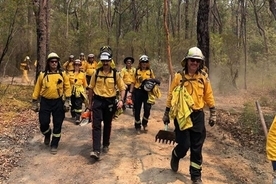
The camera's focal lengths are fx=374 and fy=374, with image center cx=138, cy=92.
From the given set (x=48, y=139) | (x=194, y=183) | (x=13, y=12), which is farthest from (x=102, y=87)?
(x=13, y=12)

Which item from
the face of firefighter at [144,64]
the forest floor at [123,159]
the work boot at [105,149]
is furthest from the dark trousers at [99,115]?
the face of firefighter at [144,64]

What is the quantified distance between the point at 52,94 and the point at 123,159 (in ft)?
6.91

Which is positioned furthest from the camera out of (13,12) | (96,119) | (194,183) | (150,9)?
(150,9)

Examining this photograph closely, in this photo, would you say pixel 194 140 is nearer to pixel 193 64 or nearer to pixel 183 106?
pixel 183 106

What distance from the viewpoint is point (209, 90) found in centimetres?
628

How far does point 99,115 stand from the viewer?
24.9 feet

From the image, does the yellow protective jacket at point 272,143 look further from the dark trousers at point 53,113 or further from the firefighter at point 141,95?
the firefighter at point 141,95

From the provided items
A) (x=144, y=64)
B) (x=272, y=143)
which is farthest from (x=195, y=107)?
(x=144, y=64)

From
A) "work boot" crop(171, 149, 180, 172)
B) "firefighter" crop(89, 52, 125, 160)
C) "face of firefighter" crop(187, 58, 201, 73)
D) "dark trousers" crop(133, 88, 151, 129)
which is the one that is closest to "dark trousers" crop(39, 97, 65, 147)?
"firefighter" crop(89, 52, 125, 160)

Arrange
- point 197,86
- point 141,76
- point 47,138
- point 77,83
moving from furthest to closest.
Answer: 1. point 77,83
2. point 141,76
3. point 47,138
4. point 197,86

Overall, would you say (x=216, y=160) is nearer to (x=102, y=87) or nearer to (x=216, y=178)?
(x=216, y=178)

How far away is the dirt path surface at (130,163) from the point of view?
6.71 m

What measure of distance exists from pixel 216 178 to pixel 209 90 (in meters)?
1.72

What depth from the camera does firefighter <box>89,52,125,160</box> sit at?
24.6 feet
